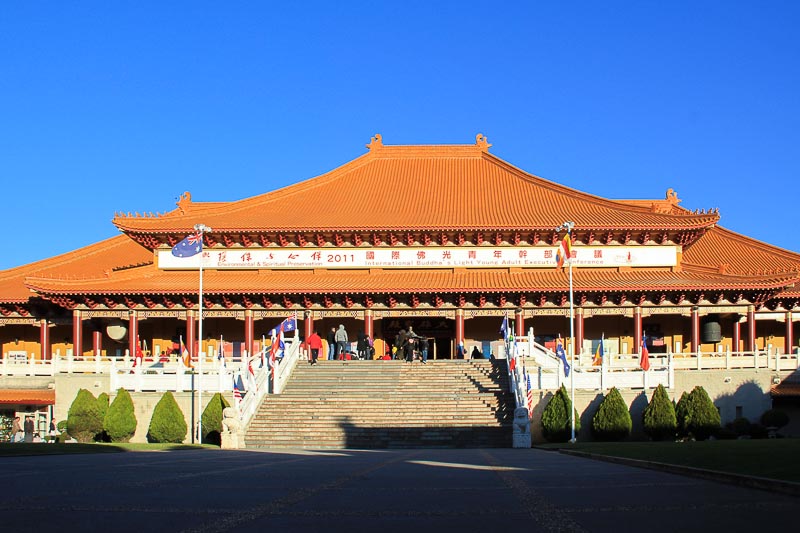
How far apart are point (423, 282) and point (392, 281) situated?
52.2 inches

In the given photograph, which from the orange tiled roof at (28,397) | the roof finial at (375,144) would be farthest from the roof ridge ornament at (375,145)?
the orange tiled roof at (28,397)

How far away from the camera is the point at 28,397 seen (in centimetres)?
3522

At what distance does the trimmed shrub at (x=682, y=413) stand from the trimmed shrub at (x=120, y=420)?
56.7 feet

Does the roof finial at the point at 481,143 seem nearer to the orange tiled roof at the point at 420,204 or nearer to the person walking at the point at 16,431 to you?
the orange tiled roof at the point at 420,204

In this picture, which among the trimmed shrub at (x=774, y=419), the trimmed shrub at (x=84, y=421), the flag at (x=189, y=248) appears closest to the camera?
the trimmed shrub at (x=84, y=421)

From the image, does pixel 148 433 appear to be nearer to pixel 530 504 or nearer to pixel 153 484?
pixel 153 484

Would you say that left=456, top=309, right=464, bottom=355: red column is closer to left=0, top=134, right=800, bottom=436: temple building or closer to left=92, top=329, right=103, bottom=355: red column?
left=0, top=134, right=800, bottom=436: temple building

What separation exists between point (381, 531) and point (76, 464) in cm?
946

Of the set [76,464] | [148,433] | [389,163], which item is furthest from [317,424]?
[389,163]

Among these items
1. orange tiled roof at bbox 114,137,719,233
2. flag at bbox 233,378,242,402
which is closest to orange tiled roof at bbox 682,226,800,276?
orange tiled roof at bbox 114,137,719,233

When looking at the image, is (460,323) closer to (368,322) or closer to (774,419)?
(368,322)

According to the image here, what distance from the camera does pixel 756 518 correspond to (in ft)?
25.5

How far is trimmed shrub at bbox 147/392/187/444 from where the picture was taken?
3045 cm

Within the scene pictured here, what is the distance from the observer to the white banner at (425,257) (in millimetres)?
42406
